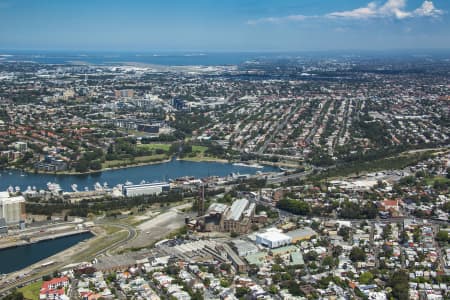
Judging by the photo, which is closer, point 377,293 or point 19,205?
point 377,293

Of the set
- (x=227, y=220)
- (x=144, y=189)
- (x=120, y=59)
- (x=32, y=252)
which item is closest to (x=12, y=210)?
(x=32, y=252)

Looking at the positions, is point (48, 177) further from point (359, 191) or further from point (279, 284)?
point (279, 284)

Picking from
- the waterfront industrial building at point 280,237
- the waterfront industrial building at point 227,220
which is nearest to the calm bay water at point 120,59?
the waterfront industrial building at point 227,220

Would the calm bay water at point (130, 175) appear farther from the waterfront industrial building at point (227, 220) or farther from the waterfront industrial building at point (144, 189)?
the waterfront industrial building at point (227, 220)

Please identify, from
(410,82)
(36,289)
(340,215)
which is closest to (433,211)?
(340,215)

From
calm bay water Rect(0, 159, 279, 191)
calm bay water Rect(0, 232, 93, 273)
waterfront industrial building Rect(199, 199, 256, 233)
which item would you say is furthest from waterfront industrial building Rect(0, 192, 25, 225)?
waterfront industrial building Rect(199, 199, 256, 233)
